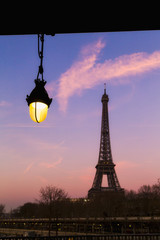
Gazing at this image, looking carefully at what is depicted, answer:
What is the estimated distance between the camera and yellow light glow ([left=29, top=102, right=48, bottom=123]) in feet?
12.4

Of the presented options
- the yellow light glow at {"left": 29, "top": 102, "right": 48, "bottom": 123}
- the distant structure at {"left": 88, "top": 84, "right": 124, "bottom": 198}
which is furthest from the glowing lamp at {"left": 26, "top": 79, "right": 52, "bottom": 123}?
the distant structure at {"left": 88, "top": 84, "right": 124, "bottom": 198}

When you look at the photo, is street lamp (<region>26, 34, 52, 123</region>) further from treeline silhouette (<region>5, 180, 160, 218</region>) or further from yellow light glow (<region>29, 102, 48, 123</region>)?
treeline silhouette (<region>5, 180, 160, 218</region>)

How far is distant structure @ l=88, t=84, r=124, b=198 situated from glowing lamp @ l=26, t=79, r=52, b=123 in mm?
78047

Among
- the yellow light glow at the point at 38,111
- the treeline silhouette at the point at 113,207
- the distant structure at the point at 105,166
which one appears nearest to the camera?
the yellow light glow at the point at 38,111

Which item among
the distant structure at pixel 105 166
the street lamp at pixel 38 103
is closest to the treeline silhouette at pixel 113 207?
the distant structure at pixel 105 166

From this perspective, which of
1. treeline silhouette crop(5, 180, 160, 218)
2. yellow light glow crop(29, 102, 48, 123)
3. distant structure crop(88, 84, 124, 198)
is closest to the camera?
yellow light glow crop(29, 102, 48, 123)

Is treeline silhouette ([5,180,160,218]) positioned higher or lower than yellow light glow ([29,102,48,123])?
lower

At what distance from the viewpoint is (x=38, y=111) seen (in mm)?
3816

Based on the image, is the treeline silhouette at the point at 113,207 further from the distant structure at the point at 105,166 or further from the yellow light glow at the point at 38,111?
the yellow light glow at the point at 38,111

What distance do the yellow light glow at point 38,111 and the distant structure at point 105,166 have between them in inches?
3074

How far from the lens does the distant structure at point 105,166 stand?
266 ft

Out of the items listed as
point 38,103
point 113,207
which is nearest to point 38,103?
point 38,103

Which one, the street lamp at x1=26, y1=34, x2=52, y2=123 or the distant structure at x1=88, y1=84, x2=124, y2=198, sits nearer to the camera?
the street lamp at x1=26, y1=34, x2=52, y2=123

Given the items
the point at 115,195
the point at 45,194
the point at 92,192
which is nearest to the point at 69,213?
the point at 92,192
